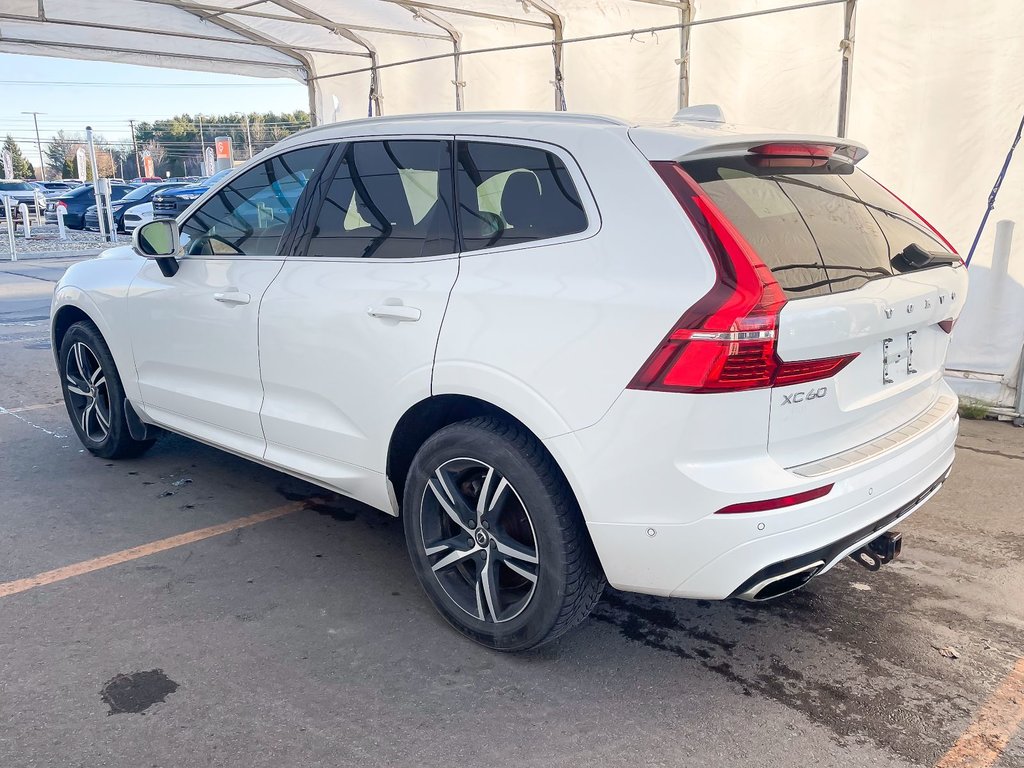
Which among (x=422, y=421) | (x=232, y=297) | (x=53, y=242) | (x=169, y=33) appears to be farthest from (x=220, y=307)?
(x=53, y=242)

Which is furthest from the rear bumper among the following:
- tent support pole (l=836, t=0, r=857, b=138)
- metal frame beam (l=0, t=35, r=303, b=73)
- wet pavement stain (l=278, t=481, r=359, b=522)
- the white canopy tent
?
metal frame beam (l=0, t=35, r=303, b=73)

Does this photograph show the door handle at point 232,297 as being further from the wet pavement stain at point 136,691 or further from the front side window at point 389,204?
the wet pavement stain at point 136,691

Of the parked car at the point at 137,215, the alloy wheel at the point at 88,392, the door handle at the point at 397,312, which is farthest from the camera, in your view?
the parked car at the point at 137,215

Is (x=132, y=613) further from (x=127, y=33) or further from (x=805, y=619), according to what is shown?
(x=127, y=33)

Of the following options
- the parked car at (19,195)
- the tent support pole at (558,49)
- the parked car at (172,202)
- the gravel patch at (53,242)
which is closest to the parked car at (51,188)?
the parked car at (19,195)

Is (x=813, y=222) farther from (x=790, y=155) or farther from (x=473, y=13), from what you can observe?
(x=473, y=13)

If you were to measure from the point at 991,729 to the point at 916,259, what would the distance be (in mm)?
1532

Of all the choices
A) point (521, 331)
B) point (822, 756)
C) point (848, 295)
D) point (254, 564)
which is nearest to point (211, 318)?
point (254, 564)

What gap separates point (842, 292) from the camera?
2.55 m

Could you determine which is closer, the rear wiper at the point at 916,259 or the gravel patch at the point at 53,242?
the rear wiper at the point at 916,259

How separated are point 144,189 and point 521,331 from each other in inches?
1098

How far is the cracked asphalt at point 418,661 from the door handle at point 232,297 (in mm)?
1097

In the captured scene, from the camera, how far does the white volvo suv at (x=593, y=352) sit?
7.91 feet

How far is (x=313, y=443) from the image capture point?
3525mm
